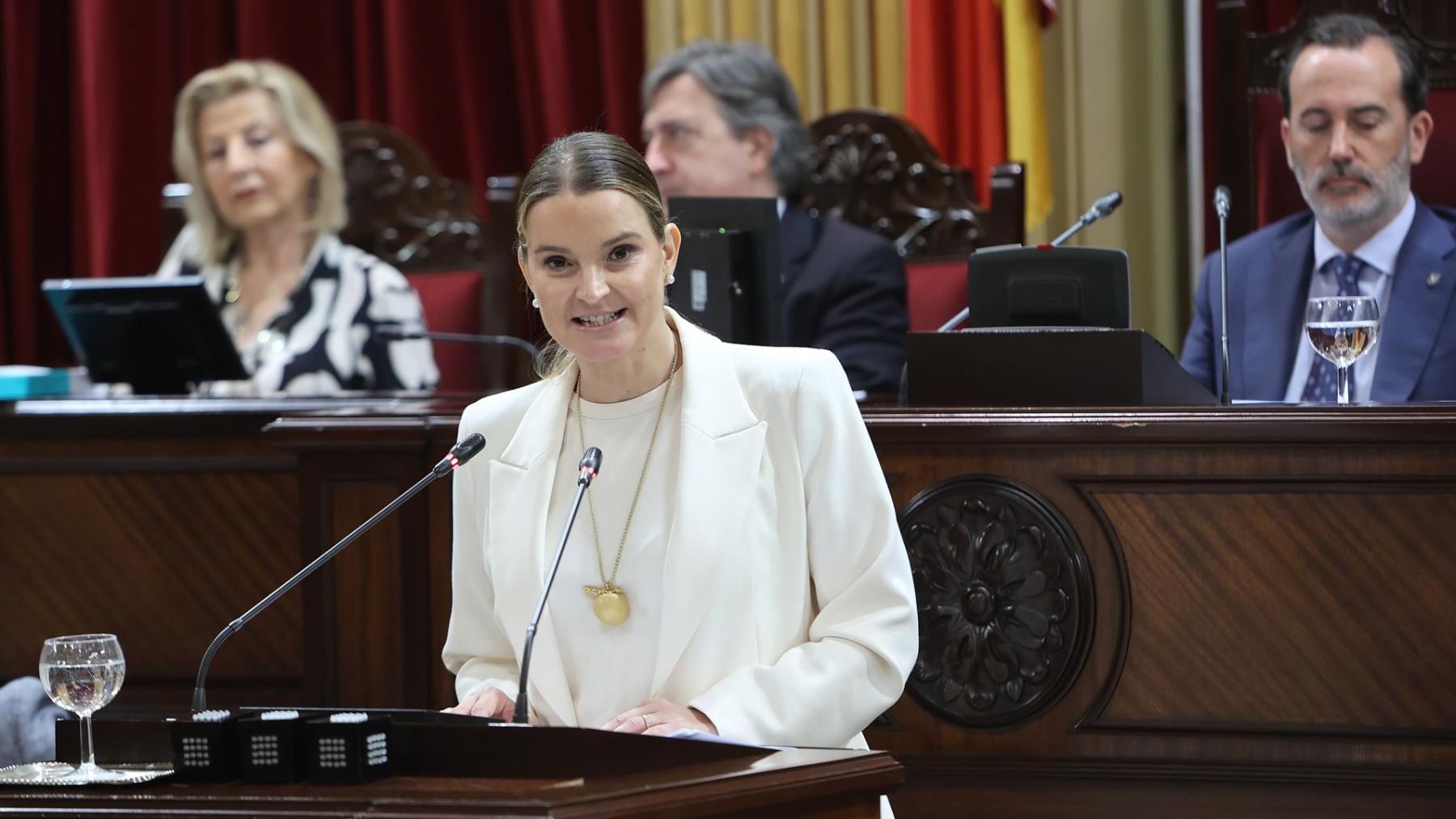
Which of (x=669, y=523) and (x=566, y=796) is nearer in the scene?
(x=566, y=796)

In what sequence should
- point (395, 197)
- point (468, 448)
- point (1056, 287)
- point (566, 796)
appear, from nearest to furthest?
point (566, 796), point (468, 448), point (1056, 287), point (395, 197)

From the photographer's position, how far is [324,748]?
5.61ft

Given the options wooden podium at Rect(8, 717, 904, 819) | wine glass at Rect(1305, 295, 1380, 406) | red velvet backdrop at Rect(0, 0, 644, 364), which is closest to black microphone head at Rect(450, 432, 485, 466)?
wooden podium at Rect(8, 717, 904, 819)

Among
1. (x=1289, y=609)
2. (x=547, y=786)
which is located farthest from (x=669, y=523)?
(x=1289, y=609)

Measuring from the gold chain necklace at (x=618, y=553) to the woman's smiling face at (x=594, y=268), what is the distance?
12 cm

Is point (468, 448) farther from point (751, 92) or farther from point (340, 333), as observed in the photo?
point (340, 333)

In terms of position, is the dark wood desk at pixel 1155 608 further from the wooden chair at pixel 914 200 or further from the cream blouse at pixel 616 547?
the wooden chair at pixel 914 200

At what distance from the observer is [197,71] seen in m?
5.82

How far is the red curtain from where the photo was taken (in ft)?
16.6

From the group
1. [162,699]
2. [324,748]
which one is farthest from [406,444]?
[324,748]


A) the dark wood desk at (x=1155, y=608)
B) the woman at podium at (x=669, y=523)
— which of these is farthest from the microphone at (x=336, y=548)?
the dark wood desk at (x=1155, y=608)

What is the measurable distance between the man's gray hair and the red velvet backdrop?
1049 mm

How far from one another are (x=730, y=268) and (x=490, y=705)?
4.47ft

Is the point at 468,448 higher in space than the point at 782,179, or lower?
lower
